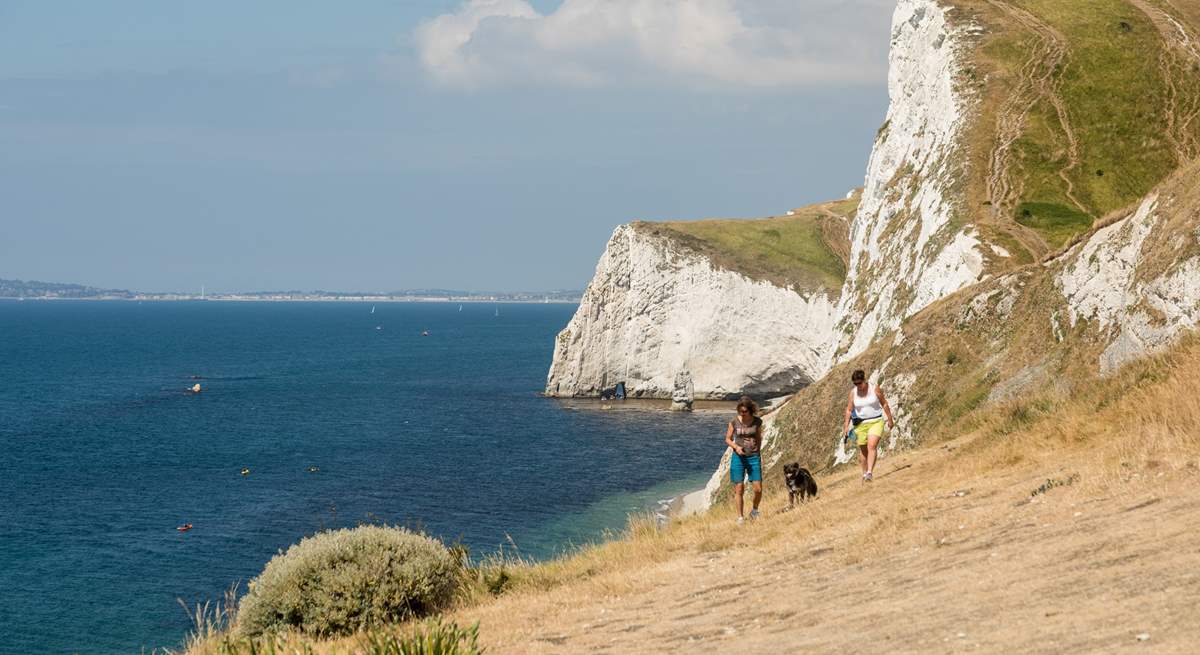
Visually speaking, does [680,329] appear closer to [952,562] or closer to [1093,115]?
[1093,115]

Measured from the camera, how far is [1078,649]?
748 cm

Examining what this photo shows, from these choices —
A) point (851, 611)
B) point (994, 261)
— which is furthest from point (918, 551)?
point (994, 261)

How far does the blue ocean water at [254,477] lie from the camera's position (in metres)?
42.5

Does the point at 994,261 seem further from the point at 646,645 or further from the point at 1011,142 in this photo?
the point at 646,645

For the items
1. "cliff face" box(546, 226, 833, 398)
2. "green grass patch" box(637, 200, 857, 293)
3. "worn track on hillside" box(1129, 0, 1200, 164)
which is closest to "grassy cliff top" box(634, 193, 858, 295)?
"green grass patch" box(637, 200, 857, 293)

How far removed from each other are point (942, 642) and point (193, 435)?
275ft

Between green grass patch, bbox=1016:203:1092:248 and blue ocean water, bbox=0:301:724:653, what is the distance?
24649mm

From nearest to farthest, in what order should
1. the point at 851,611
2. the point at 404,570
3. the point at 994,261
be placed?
the point at 851,611 < the point at 404,570 < the point at 994,261

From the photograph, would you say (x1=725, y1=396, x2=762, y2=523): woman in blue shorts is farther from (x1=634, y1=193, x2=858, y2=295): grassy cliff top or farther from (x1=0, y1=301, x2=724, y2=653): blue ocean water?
(x1=634, y1=193, x2=858, y2=295): grassy cliff top

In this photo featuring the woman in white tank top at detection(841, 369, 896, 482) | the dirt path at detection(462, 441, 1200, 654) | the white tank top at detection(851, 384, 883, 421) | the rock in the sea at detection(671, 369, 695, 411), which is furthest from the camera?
the rock in the sea at detection(671, 369, 695, 411)

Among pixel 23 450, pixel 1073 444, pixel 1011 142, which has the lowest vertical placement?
pixel 23 450

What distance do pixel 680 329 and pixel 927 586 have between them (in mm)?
94717

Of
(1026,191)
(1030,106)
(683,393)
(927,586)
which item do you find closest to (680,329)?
(683,393)

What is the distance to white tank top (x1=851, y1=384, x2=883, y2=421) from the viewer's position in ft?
64.8
